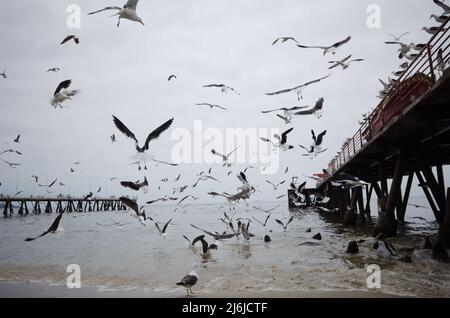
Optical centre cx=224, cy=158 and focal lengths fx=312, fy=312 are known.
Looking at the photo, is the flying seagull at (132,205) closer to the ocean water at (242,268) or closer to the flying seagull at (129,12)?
the ocean water at (242,268)

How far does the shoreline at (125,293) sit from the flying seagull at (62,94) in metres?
5.10

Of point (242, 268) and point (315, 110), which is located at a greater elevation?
point (315, 110)

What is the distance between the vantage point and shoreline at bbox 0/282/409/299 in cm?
688

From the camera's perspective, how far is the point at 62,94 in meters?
8.79

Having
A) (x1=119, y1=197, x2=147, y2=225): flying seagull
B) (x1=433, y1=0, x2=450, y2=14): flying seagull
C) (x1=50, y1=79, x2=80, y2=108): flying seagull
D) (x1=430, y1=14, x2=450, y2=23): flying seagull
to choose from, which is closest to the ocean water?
(x1=119, y1=197, x2=147, y2=225): flying seagull

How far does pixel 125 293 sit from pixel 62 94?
567 centimetres

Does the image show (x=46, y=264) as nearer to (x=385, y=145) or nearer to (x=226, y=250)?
(x=226, y=250)

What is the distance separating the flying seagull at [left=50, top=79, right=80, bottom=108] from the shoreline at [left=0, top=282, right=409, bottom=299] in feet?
16.7

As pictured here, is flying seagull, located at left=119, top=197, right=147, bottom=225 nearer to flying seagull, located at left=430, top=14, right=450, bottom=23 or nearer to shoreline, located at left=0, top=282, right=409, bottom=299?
shoreline, located at left=0, top=282, right=409, bottom=299

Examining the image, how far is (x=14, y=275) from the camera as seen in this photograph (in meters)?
10.3

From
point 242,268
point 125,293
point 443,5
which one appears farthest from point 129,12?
point 242,268

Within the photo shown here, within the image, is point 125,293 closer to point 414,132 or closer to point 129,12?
point 129,12
